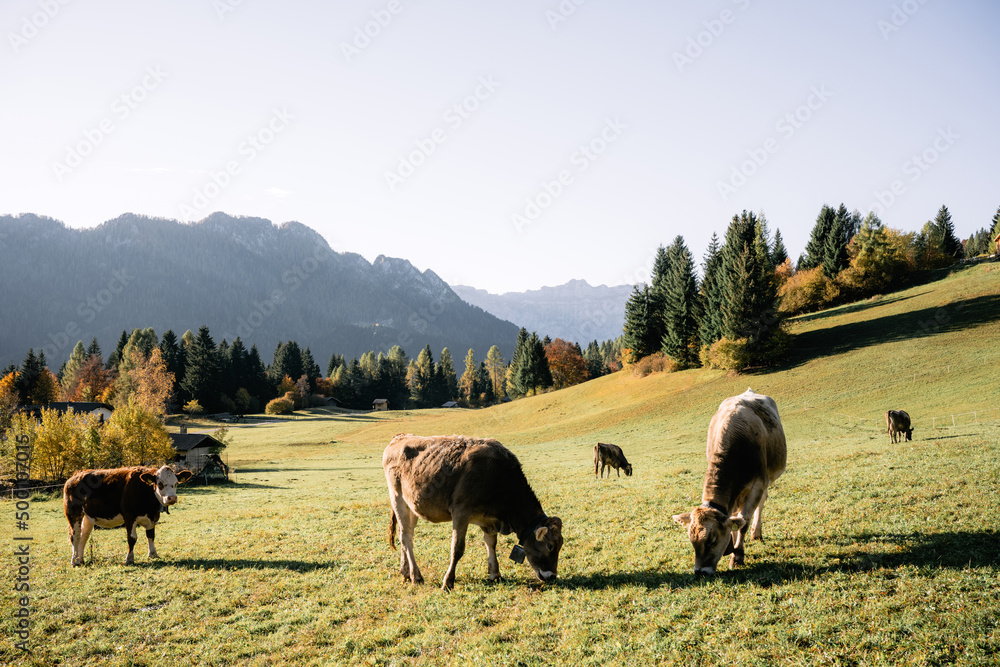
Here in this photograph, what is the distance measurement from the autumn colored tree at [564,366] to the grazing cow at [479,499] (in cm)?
9280

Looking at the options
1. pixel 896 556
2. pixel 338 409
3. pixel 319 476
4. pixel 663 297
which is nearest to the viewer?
pixel 896 556

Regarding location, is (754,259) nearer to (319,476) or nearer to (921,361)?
(921,361)

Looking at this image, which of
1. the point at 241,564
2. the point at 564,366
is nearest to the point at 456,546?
the point at 241,564

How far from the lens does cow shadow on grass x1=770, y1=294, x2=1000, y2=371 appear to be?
54.2 metres

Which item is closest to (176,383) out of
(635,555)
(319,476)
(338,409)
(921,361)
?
(338,409)

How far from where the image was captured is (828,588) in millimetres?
7477

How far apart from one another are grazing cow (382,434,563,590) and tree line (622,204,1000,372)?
55.1 meters

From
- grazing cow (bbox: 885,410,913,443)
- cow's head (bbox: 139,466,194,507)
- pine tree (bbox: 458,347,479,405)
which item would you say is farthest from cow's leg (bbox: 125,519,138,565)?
pine tree (bbox: 458,347,479,405)

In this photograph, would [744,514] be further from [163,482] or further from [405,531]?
[163,482]

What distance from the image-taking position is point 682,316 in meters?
67.3

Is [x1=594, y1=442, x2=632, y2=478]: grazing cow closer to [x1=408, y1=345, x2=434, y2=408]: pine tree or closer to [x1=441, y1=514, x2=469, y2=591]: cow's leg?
[x1=441, y1=514, x2=469, y2=591]: cow's leg

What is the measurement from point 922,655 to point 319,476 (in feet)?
124

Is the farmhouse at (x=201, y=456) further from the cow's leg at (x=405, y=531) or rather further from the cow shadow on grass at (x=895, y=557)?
the cow shadow on grass at (x=895, y=557)

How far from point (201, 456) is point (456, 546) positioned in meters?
43.7
